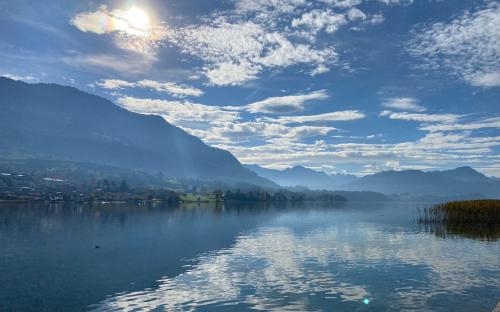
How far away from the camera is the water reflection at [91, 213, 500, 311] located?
5322cm

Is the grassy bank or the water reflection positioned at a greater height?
the grassy bank

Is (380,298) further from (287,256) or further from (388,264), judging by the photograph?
(287,256)

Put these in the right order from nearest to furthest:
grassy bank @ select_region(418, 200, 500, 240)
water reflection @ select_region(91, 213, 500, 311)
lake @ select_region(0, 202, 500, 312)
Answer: water reflection @ select_region(91, 213, 500, 311)
lake @ select_region(0, 202, 500, 312)
grassy bank @ select_region(418, 200, 500, 240)

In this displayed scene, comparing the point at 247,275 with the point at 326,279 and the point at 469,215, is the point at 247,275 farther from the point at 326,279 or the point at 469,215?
the point at 469,215

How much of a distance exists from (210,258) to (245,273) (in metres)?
19.5

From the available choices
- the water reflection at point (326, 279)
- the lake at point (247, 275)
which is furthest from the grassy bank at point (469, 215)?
the water reflection at point (326, 279)

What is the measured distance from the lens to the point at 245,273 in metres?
72.8

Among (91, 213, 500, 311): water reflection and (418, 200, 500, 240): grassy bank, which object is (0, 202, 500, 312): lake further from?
(418, 200, 500, 240): grassy bank

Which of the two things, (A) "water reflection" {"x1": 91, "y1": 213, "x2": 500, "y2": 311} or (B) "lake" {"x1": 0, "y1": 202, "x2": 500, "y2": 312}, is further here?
(B) "lake" {"x1": 0, "y1": 202, "x2": 500, "y2": 312}

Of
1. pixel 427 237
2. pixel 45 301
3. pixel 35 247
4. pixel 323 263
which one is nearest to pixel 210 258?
pixel 323 263

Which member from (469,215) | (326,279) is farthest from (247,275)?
(469,215)

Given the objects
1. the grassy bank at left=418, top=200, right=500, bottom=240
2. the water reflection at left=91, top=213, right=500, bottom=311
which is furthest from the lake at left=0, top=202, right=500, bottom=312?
the grassy bank at left=418, top=200, right=500, bottom=240

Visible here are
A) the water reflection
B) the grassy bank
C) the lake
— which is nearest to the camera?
the water reflection

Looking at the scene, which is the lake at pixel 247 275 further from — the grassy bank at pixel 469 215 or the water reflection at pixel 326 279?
the grassy bank at pixel 469 215
